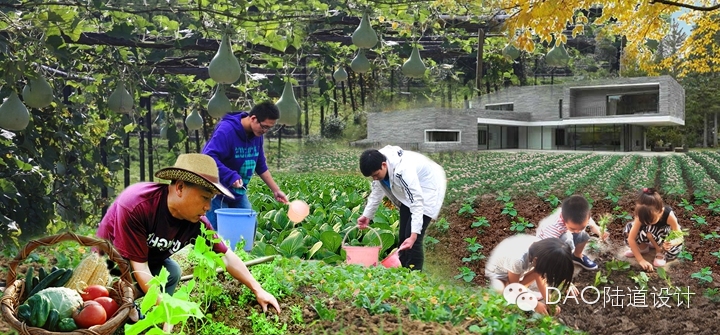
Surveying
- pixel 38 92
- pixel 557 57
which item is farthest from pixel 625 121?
pixel 38 92

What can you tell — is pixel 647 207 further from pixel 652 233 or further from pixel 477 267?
pixel 477 267

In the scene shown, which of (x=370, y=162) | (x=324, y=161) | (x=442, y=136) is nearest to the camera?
(x=370, y=162)

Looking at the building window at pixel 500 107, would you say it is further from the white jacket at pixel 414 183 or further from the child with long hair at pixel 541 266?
the child with long hair at pixel 541 266

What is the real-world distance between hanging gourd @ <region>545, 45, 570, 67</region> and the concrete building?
352 millimetres

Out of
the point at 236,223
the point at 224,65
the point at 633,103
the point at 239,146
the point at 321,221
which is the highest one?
the point at 224,65

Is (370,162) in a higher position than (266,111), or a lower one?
lower

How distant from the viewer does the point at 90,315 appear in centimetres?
239

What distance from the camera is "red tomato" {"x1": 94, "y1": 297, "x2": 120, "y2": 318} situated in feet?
8.17

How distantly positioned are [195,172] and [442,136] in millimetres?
3095

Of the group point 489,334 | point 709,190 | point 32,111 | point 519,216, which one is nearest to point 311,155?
point 32,111

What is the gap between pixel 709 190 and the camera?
15.6ft

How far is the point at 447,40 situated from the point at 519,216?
79.8 inches

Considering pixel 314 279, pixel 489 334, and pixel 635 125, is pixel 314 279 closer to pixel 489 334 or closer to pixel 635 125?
pixel 489 334

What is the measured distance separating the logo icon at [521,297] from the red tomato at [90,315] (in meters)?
2.02
